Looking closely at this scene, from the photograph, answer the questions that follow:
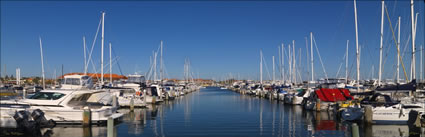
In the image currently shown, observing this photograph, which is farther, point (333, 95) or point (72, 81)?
point (333, 95)

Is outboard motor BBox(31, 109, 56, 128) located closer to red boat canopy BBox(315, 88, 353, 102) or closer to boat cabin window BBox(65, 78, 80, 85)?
boat cabin window BBox(65, 78, 80, 85)

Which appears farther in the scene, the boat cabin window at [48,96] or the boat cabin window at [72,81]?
the boat cabin window at [72,81]

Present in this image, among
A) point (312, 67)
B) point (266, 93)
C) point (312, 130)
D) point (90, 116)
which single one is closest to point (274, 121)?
point (312, 130)

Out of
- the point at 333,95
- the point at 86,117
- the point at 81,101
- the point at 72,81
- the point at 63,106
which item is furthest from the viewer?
the point at 333,95

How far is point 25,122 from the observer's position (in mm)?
18391

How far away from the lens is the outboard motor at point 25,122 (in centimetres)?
1817

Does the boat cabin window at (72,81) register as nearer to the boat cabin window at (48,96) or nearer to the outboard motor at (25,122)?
the boat cabin window at (48,96)

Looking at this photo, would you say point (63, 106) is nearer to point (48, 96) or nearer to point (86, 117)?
point (48, 96)

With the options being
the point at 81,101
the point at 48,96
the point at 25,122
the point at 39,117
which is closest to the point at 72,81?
the point at 81,101

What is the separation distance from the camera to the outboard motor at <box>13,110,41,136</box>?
18172 millimetres

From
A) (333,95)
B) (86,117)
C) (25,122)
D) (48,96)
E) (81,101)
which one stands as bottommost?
(86,117)

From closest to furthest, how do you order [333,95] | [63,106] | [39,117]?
[39,117] < [63,106] < [333,95]

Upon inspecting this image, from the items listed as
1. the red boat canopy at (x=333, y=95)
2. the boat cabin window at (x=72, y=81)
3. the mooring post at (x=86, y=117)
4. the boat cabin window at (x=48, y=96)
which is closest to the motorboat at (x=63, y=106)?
the boat cabin window at (x=48, y=96)

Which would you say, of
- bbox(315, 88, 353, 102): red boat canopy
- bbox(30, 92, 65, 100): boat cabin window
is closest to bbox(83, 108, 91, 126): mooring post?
bbox(30, 92, 65, 100): boat cabin window
